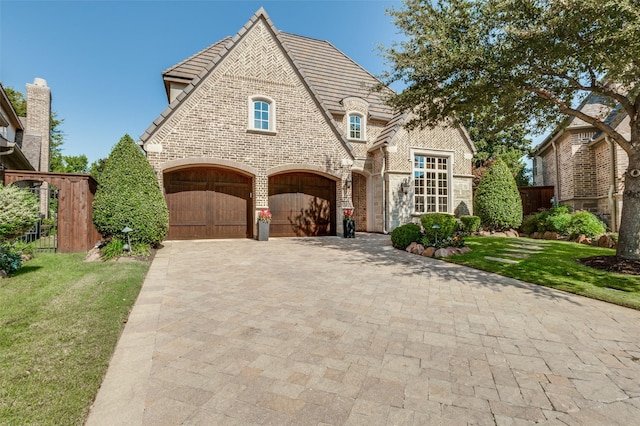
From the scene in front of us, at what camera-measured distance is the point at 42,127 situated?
20031 millimetres

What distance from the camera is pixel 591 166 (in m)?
14.5

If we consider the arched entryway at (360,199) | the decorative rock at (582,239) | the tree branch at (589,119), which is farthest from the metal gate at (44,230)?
the decorative rock at (582,239)

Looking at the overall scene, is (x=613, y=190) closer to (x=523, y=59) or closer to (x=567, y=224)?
(x=567, y=224)

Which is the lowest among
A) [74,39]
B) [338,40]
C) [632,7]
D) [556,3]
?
[632,7]

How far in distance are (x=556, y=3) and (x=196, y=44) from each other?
49.5 ft

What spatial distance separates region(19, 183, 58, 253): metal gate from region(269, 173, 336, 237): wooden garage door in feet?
23.6

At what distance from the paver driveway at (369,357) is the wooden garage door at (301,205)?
26.7 feet

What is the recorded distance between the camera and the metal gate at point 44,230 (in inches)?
340

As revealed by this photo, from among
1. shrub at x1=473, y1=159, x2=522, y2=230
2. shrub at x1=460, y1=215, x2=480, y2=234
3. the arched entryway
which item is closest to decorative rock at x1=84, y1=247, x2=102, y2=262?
the arched entryway

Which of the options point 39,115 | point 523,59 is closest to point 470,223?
point 523,59

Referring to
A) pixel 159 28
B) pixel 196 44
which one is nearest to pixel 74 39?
pixel 159 28

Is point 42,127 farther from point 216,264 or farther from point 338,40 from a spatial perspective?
point 216,264

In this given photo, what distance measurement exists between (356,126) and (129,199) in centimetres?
1166

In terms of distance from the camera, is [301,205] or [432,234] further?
[301,205]
